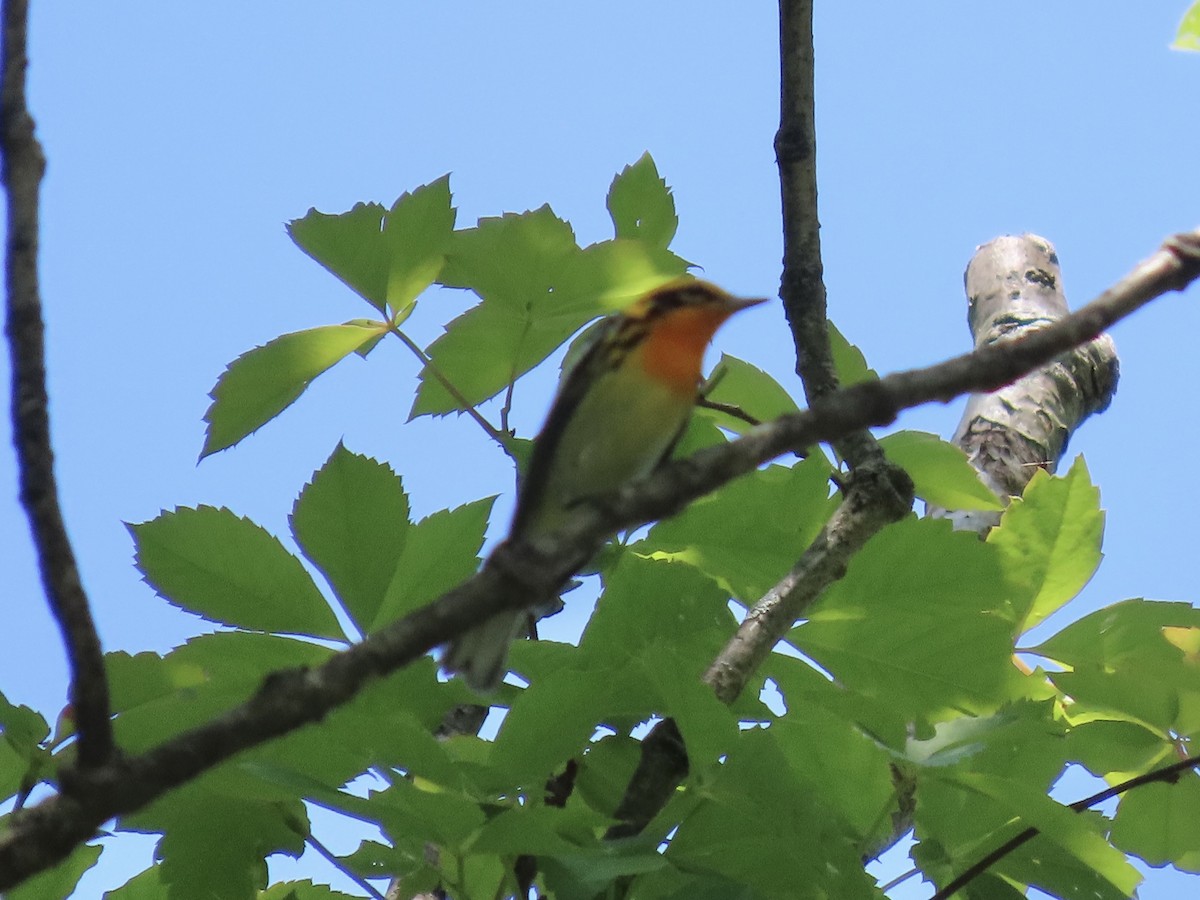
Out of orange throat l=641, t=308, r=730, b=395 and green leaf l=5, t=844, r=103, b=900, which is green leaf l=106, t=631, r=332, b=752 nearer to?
green leaf l=5, t=844, r=103, b=900

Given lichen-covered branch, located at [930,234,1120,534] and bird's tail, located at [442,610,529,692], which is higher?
lichen-covered branch, located at [930,234,1120,534]

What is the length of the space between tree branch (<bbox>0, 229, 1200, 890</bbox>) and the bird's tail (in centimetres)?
51

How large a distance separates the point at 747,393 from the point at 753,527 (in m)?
0.44

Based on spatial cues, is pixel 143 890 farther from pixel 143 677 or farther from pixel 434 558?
pixel 434 558

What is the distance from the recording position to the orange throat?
215 cm

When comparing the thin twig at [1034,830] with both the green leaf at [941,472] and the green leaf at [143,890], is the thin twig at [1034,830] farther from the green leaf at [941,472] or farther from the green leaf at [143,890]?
the green leaf at [143,890]

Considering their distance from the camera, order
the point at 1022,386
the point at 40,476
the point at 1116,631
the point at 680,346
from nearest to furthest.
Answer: the point at 40,476, the point at 1116,631, the point at 680,346, the point at 1022,386

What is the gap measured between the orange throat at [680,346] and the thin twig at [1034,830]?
0.89m

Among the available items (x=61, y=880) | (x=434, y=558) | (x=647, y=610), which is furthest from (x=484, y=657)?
(x=61, y=880)

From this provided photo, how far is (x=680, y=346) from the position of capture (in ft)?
7.34

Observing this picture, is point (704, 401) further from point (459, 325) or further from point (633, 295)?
point (459, 325)

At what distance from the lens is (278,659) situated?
1667 millimetres

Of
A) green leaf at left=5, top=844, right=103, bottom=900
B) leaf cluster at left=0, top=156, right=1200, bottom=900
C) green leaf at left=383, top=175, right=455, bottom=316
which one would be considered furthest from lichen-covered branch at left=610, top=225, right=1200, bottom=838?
green leaf at left=5, top=844, right=103, bottom=900

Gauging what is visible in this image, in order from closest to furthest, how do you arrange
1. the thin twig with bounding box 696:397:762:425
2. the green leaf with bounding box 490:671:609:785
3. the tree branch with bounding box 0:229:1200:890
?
the tree branch with bounding box 0:229:1200:890, the green leaf with bounding box 490:671:609:785, the thin twig with bounding box 696:397:762:425
